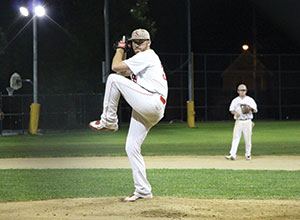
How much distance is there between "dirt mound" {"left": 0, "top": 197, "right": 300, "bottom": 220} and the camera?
782cm

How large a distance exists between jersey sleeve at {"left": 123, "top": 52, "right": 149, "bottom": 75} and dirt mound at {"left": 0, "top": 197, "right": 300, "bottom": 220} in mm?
1954

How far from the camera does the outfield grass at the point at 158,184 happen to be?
35.1 ft

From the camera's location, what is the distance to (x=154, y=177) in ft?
42.6

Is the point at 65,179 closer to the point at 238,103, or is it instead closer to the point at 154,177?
the point at 154,177

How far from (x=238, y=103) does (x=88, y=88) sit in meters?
23.2

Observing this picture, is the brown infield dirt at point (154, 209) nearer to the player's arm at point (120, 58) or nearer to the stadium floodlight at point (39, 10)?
the player's arm at point (120, 58)

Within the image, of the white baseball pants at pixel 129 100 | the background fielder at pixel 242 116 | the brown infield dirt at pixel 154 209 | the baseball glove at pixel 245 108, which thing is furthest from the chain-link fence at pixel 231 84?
the white baseball pants at pixel 129 100

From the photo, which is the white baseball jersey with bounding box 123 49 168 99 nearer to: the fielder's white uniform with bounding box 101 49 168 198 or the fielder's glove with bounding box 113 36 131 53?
the fielder's white uniform with bounding box 101 49 168 198

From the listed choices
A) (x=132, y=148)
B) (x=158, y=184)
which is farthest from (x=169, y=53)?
(x=132, y=148)

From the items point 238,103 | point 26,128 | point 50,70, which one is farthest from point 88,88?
point 238,103

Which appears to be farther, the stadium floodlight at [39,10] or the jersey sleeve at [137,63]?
the stadium floodlight at [39,10]

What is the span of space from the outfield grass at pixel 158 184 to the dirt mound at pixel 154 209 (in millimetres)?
1387

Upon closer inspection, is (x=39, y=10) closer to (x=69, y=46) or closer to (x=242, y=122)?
(x=69, y=46)

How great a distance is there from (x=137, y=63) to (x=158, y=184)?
442 cm
